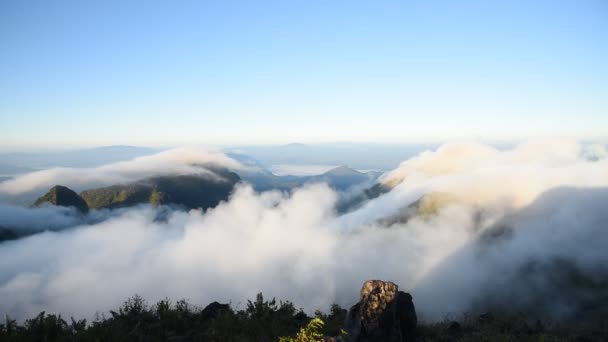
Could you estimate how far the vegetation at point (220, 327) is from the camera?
11555 millimetres

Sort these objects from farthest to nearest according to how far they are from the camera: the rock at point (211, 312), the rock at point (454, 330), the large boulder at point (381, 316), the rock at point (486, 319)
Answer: the rock at point (486, 319) < the rock at point (211, 312) < the rock at point (454, 330) < the large boulder at point (381, 316)

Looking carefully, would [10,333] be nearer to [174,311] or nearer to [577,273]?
[174,311]

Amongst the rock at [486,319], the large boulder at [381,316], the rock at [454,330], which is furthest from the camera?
the rock at [486,319]

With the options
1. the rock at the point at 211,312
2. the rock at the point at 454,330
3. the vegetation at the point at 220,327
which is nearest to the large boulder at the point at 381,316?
the vegetation at the point at 220,327

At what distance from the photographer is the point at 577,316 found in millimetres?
126750

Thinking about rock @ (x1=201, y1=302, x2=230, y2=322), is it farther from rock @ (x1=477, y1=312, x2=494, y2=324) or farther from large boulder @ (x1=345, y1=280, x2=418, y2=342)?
rock @ (x1=477, y1=312, x2=494, y2=324)

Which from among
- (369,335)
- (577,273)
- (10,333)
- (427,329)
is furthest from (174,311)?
(577,273)

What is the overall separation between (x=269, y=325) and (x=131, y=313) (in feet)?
19.0

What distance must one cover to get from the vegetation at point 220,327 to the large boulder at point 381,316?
103 cm

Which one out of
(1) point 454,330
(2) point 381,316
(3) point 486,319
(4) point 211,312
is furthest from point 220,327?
(3) point 486,319

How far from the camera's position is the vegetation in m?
11.6

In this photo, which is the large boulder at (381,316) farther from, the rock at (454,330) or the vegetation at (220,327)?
the rock at (454,330)

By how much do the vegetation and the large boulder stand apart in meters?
1.03

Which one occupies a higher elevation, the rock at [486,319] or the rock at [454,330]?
the rock at [454,330]
